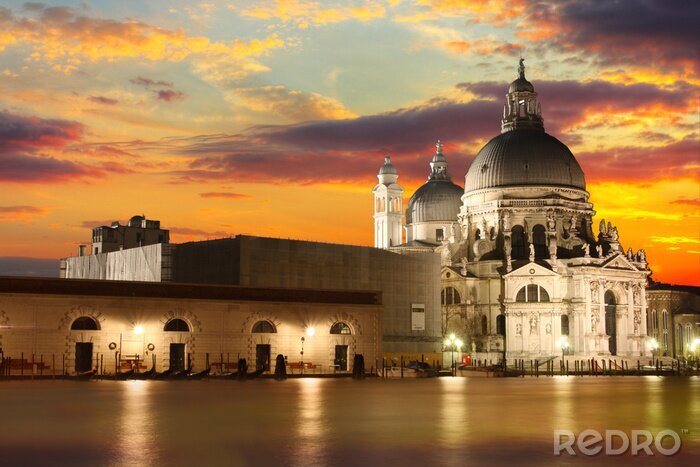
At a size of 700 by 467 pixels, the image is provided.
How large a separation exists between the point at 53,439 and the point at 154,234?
410 ft

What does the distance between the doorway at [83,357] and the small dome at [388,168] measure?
84671mm

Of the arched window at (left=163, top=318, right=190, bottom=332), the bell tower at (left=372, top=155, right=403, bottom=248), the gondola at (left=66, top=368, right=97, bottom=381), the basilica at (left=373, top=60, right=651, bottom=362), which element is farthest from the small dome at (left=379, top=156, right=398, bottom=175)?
the gondola at (left=66, top=368, right=97, bottom=381)

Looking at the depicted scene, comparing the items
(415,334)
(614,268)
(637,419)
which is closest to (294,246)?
(415,334)

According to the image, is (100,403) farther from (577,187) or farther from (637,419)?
(577,187)

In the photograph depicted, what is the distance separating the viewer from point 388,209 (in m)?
141

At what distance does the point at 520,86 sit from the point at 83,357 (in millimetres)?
78117

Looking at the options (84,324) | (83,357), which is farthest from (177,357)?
(84,324)

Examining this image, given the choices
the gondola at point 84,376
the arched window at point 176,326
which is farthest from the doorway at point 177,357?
the gondola at point 84,376

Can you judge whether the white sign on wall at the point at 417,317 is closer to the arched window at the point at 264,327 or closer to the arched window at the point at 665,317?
the arched window at the point at 264,327

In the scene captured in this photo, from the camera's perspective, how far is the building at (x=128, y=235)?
472ft

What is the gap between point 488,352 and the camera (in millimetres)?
109625

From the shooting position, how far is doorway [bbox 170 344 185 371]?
6519 centimetres

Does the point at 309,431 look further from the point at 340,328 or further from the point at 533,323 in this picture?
the point at 533,323

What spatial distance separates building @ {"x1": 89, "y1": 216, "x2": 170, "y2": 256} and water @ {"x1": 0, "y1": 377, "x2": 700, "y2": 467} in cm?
10491
